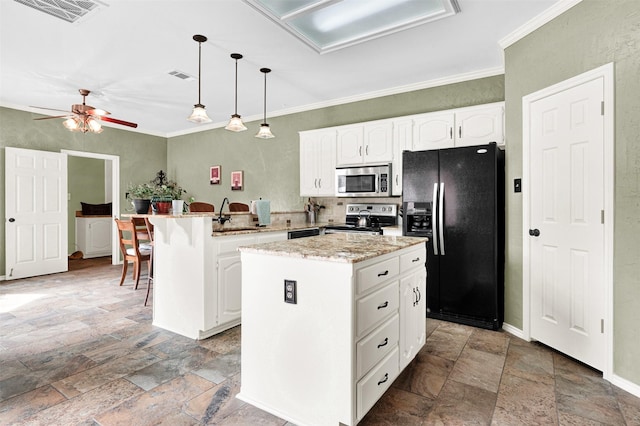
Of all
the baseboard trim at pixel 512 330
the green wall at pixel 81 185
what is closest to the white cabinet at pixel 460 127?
the baseboard trim at pixel 512 330

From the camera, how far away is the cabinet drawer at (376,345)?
1669 millimetres

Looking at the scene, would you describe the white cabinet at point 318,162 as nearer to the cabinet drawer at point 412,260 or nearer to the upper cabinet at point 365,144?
the upper cabinet at point 365,144

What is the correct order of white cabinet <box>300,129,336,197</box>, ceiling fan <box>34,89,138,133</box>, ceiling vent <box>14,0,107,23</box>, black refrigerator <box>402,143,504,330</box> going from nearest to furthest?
ceiling vent <box>14,0,107,23</box>
black refrigerator <box>402,143,504,330</box>
ceiling fan <box>34,89,138,133</box>
white cabinet <box>300,129,336,197</box>

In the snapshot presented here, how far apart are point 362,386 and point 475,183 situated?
227 cm

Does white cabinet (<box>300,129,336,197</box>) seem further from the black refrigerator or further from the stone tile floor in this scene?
the stone tile floor

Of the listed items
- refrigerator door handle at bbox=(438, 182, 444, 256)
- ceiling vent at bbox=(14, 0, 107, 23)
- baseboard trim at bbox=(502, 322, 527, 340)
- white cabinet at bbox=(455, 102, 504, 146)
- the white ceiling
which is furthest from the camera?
white cabinet at bbox=(455, 102, 504, 146)

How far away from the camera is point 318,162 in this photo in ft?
16.1

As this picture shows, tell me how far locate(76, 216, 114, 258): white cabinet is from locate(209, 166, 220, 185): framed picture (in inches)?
107

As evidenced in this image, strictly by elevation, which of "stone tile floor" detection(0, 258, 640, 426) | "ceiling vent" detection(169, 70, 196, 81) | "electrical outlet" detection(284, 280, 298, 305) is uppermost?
"ceiling vent" detection(169, 70, 196, 81)

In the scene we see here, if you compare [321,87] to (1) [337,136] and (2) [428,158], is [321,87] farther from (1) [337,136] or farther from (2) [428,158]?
(2) [428,158]

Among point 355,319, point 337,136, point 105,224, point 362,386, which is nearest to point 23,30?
point 337,136

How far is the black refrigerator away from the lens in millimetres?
3145

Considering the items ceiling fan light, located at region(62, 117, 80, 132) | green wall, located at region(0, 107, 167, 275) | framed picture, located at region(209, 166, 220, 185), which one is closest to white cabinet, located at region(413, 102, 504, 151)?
framed picture, located at region(209, 166, 220, 185)

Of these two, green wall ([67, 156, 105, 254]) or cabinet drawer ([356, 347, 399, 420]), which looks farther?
green wall ([67, 156, 105, 254])
